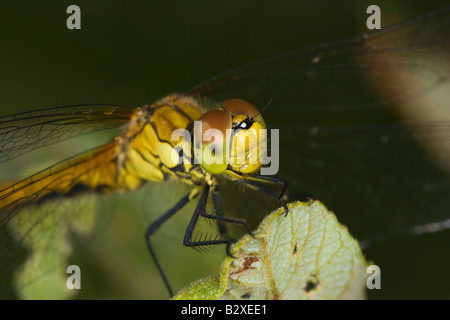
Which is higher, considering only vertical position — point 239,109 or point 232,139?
point 239,109

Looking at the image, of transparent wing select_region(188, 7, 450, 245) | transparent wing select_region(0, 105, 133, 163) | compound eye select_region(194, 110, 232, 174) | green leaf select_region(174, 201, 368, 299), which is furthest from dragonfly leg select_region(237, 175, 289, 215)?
transparent wing select_region(0, 105, 133, 163)

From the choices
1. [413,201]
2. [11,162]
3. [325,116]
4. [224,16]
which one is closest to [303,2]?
[224,16]

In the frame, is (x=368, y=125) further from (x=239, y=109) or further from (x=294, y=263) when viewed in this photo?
(x=294, y=263)

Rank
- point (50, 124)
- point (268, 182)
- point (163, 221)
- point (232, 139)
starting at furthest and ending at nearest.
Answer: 1. point (163, 221)
2. point (50, 124)
3. point (268, 182)
4. point (232, 139)

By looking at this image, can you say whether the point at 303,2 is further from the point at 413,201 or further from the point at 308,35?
the point at 413,201

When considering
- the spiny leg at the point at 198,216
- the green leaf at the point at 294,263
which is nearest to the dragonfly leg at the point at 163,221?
the spiny leg at the point at 198,216

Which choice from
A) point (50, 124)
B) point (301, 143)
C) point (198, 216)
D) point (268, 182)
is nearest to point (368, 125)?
point (301, 143)
